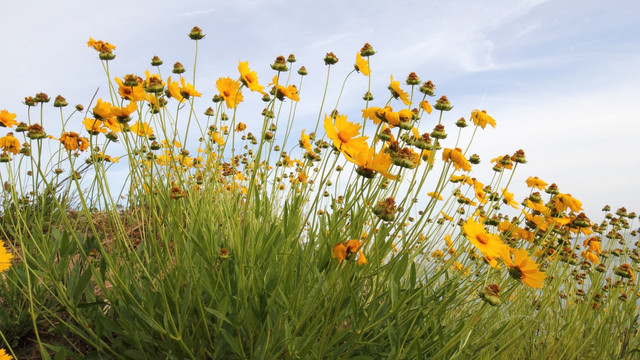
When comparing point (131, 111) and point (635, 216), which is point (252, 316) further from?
point (635, 216)

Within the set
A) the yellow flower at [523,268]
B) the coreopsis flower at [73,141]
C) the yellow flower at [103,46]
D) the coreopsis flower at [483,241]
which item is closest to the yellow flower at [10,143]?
the coreopsis flower at [73,141]

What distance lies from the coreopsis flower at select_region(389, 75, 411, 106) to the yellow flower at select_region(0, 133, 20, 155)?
5.58ft

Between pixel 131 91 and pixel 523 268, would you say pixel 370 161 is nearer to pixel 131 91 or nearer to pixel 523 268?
pixel 523 268

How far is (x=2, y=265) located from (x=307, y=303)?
82cm

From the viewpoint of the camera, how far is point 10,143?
6.40 ft

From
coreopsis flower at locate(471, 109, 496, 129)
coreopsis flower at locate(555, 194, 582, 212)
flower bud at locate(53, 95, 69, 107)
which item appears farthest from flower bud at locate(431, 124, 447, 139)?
flower bud at locate(53, 95, 69, 107)

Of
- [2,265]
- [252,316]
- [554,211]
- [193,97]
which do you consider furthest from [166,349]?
[554,211]

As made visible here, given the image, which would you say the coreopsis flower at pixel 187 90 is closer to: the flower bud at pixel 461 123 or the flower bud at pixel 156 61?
the flower bud at pixel 156 61

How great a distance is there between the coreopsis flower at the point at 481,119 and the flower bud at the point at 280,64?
31.0 inches

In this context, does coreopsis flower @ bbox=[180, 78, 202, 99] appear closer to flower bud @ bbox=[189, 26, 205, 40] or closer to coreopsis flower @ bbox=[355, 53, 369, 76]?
flower bud @ bbox=[189, 26, 205, 40]

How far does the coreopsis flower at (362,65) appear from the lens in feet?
5.47

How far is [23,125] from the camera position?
1970 mm

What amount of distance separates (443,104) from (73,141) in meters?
1.52

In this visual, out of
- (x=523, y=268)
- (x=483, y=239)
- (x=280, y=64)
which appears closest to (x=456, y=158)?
(x=483, y=239)
